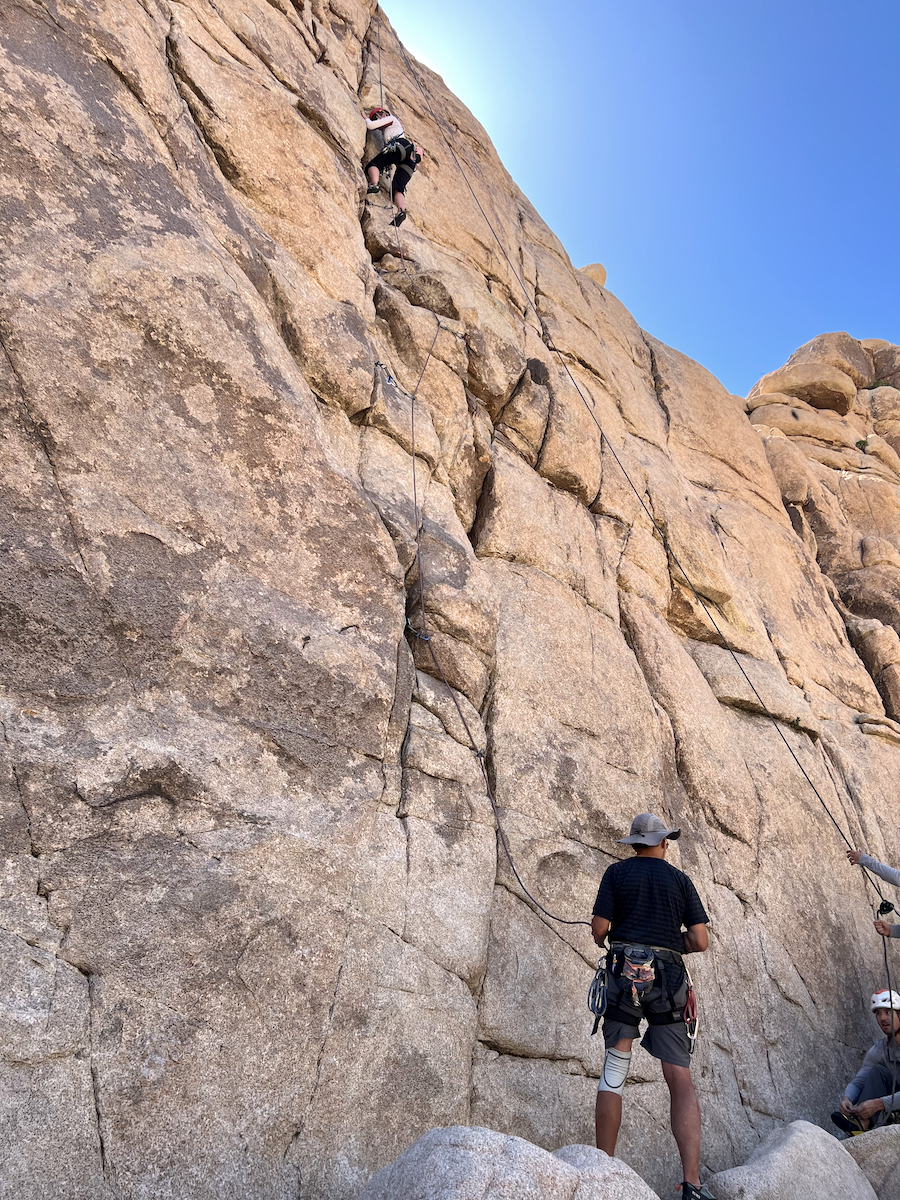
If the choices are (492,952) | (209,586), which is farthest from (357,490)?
(492,952)

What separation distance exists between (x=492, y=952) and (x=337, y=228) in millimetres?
7685

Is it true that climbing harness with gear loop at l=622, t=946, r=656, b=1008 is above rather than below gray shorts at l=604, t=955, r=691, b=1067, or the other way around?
above

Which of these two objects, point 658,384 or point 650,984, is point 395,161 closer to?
point 658,384

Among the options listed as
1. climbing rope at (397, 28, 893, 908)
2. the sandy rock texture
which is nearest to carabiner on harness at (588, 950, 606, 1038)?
the sandy rock texture

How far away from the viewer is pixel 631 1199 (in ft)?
11.8

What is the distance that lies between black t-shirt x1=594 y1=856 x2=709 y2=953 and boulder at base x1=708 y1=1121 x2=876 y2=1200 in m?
1.33

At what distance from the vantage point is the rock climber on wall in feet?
37.2

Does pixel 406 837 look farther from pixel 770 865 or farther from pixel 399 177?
pixel 399 177

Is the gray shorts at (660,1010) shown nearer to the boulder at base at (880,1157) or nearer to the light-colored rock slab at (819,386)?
the boulder at base at (880,1157)

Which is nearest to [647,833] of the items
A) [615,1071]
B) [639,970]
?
[639,970]

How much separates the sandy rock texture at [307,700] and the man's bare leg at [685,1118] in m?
0.99

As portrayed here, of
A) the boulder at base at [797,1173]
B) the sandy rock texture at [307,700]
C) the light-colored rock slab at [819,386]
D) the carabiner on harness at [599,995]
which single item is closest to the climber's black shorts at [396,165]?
the sandy rock texture at [307,700]

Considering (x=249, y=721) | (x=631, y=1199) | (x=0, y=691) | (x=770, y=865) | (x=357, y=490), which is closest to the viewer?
(x=631, y=1199)

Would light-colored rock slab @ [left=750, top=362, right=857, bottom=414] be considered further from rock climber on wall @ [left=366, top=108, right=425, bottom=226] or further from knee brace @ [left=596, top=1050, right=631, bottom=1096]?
knee brace @ [left=596, top=1050, right=631, bottom=1096]
